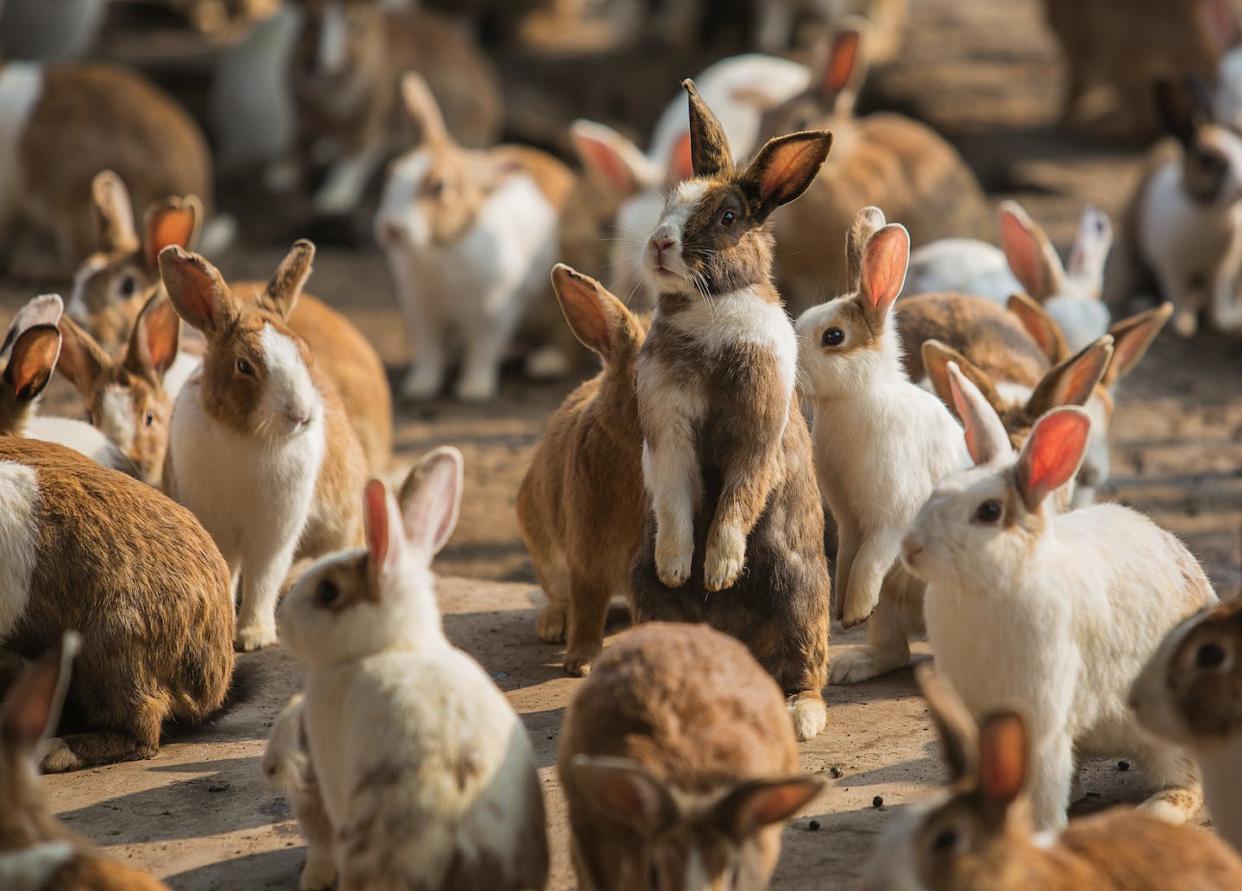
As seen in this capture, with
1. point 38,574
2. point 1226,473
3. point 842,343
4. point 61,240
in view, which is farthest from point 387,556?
point 61,240

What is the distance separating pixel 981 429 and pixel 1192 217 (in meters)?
6.07

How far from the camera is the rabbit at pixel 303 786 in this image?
3982 mm

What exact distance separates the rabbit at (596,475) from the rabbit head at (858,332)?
1.69ft

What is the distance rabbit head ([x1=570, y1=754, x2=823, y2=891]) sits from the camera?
3422 mm

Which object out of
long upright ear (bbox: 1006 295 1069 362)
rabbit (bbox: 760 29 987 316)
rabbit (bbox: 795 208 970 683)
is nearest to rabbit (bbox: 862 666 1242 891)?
rabbit (bbox: 795 208 970 683)

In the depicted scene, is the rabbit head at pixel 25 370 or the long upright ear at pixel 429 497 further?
the rabbit head at pixel 25 370

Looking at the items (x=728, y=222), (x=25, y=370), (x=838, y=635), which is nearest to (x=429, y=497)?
(x=728, y=222)

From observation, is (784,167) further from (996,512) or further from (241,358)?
(241,358)

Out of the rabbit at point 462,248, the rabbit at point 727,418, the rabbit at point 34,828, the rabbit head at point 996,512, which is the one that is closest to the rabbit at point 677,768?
the rabbit head at point 996,512

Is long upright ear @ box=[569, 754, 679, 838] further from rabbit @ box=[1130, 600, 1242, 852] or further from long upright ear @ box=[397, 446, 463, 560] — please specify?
rabbit @ box=[1130, 600, 1242, 852]

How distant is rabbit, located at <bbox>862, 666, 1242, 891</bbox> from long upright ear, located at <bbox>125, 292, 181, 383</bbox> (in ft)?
12.3

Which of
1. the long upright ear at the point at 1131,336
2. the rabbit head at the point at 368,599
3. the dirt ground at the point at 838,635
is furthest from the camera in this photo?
the long upright ear at the point at 1131,336

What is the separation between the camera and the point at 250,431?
5.48m

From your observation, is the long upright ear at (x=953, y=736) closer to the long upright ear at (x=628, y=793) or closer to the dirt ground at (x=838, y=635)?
the long upright ear at (x=628, y=793)
